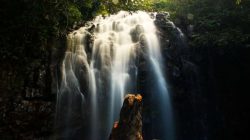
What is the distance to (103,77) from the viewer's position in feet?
33.2

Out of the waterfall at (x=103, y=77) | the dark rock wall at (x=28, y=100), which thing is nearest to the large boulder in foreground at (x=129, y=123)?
the waterfall at (x=103, y=77)

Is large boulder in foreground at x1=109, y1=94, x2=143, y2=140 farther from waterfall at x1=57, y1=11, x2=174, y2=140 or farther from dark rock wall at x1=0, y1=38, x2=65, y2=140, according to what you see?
dark rock wall at x1=0, y1=38, x2=65, y2=140

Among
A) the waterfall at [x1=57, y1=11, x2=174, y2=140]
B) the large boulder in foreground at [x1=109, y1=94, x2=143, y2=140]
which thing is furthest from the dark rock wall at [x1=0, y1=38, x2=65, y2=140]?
the large boulder in foreground at [x1=109, y1=94, x2=143, y2=140]

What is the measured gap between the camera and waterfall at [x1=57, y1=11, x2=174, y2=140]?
9.56 metres

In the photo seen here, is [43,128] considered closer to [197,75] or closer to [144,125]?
[144,125]

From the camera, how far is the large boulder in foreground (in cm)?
593

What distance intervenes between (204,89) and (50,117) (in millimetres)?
5450

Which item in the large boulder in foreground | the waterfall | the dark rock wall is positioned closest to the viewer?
the large boulder in foreground

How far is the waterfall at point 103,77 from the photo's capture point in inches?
376

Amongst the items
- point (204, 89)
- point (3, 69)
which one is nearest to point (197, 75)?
point (204, 89)

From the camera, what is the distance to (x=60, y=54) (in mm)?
10398

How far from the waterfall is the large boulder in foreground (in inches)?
134

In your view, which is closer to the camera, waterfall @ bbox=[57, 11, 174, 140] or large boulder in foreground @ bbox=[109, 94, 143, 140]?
large boulder in foreground @ bbox=[109, 94, 143, 140]

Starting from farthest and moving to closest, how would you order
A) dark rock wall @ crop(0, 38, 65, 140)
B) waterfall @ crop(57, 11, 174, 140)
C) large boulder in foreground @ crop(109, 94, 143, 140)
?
waterfall @ crop(57, 11, 174, 140)
dark rock wall @ crop(0, 38, 65, 140)
large boulder in foreground @ crop(109, 94, 143, 140)
